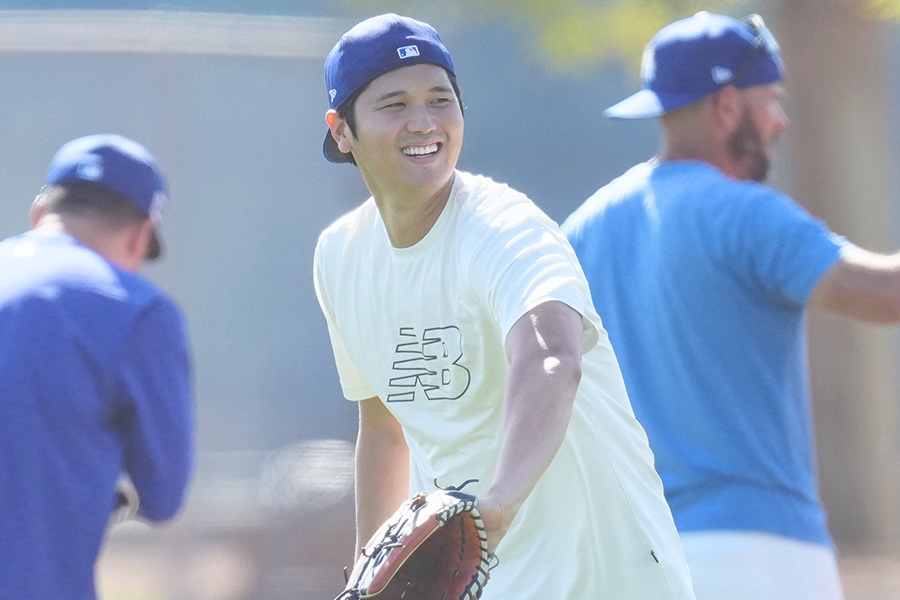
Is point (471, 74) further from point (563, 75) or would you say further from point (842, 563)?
point (842, 563)

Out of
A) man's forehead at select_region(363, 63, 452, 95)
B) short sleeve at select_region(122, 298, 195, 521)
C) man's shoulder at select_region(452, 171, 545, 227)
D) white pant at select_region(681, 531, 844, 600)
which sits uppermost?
man's forehead at select_region(363, 63, 452, 95)

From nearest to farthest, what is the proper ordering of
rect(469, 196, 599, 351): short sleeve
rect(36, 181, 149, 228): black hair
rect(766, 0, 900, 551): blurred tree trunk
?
rect(469, 196, 599, 351): short sleeve, rect(36, 181, 149, 228): black hair, rect(766, 0, 900, 551): blurred tree trunk

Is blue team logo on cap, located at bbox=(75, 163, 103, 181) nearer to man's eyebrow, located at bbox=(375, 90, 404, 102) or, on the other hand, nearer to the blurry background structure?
man's eyebrow, located at bbox=(375, 90, 404, 102)

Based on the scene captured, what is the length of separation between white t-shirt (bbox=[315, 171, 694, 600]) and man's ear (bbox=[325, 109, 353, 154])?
32cm

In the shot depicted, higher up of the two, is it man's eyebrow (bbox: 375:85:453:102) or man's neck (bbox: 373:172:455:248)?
man's eyebrow (bbox: 375:85:453:102)

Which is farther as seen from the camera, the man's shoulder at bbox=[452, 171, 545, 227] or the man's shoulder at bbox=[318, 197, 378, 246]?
the man's shoulder at bbox=[318, 197, 378, 246]

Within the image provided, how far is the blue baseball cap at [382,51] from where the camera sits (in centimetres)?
321

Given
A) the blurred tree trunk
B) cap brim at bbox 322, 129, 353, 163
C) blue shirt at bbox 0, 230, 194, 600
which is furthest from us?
the blurred tree trunk

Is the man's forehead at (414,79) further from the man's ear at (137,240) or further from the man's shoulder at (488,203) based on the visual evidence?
the man's ear at (137,240)

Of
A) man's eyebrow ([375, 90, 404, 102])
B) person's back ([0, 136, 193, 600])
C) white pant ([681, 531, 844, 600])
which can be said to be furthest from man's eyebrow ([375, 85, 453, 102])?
white pant ([681, 531, 844, 600])

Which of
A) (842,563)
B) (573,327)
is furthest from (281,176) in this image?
(573,327)

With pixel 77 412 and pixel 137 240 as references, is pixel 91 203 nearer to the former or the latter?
pixel 137 240

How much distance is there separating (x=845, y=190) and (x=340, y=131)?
530cm

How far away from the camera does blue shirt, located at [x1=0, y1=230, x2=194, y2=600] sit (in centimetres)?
334
